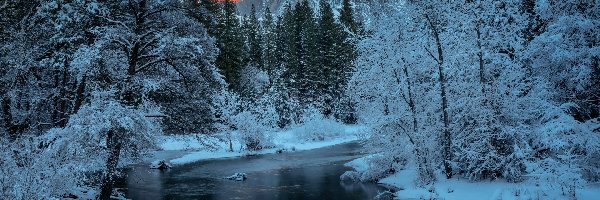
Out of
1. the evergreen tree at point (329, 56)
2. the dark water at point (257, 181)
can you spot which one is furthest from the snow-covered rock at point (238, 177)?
the evergreen tree at point (329, 56)

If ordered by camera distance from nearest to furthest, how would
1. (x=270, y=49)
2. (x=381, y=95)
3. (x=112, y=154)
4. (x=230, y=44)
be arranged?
(x=112, y=154)
(x=381, y=95)
(x=230, y=44)
(x=270, y=49)

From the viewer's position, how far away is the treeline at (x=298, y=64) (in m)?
55.9

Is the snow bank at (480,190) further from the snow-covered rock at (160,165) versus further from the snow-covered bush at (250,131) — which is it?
the snow-covered bush at (250,131)

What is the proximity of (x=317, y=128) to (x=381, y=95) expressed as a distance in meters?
26.3

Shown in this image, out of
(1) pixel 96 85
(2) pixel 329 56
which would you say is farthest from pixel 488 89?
(2) pixel 329 56

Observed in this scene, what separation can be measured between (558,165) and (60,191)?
15.0m

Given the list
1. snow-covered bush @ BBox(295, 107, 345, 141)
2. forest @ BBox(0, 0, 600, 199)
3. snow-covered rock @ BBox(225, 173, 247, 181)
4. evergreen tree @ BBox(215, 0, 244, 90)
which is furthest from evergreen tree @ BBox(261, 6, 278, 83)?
forest @ BBox(0, 0, 600, 199)

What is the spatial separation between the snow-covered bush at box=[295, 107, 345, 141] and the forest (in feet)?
75.5

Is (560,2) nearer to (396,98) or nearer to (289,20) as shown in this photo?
(396,98)

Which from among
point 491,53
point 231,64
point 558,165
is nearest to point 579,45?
point 491,53

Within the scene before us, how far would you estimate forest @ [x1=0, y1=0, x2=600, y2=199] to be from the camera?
Result: 13109mm

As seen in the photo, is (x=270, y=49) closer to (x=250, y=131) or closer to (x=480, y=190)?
(x=250, y=131)

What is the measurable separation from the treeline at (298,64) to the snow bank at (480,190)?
1341 inches

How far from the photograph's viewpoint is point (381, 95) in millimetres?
22672
